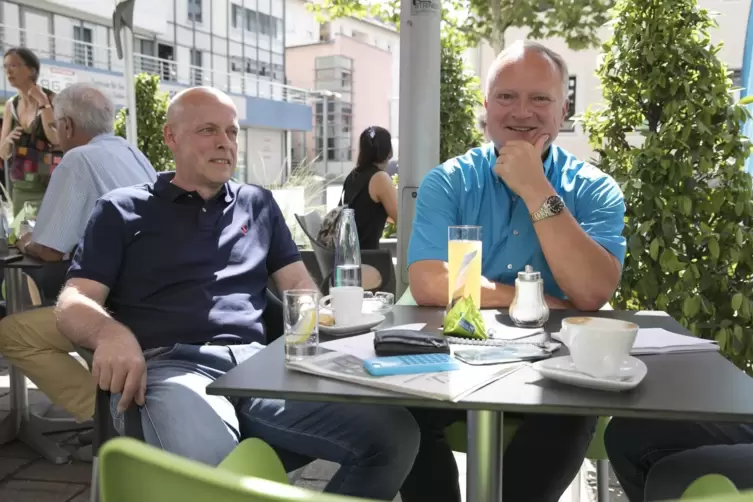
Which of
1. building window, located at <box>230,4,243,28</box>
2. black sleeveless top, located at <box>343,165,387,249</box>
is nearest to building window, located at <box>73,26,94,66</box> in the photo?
building window, located at <box>230,4,243,28</box>

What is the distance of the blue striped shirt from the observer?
2.62 m

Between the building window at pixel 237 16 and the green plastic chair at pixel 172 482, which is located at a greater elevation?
the building window at pixel 237 16

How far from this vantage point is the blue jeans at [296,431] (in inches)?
58.3

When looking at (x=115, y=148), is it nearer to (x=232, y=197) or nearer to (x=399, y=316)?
(x=232, y=197)

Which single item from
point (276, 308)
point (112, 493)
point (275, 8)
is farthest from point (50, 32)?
point (112, 493)

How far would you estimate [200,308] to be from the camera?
1.90m

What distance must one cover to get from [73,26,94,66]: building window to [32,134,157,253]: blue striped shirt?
16932mm

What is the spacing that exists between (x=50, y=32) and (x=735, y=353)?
1803 centimetres

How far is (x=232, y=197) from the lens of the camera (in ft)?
6.95

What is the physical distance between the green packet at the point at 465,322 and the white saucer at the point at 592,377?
0.76ft

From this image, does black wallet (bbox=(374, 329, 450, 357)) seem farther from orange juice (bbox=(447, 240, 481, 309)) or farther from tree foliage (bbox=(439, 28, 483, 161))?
tree foliage (bbox=(439, 28, 483, 161))

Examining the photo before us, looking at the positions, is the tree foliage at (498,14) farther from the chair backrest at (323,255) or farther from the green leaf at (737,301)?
the green leaf at (737,301)

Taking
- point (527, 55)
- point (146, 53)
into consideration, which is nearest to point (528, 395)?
point (527, 55)

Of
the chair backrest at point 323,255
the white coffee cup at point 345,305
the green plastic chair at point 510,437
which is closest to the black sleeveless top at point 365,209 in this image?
the chair backrest at point 323,255
